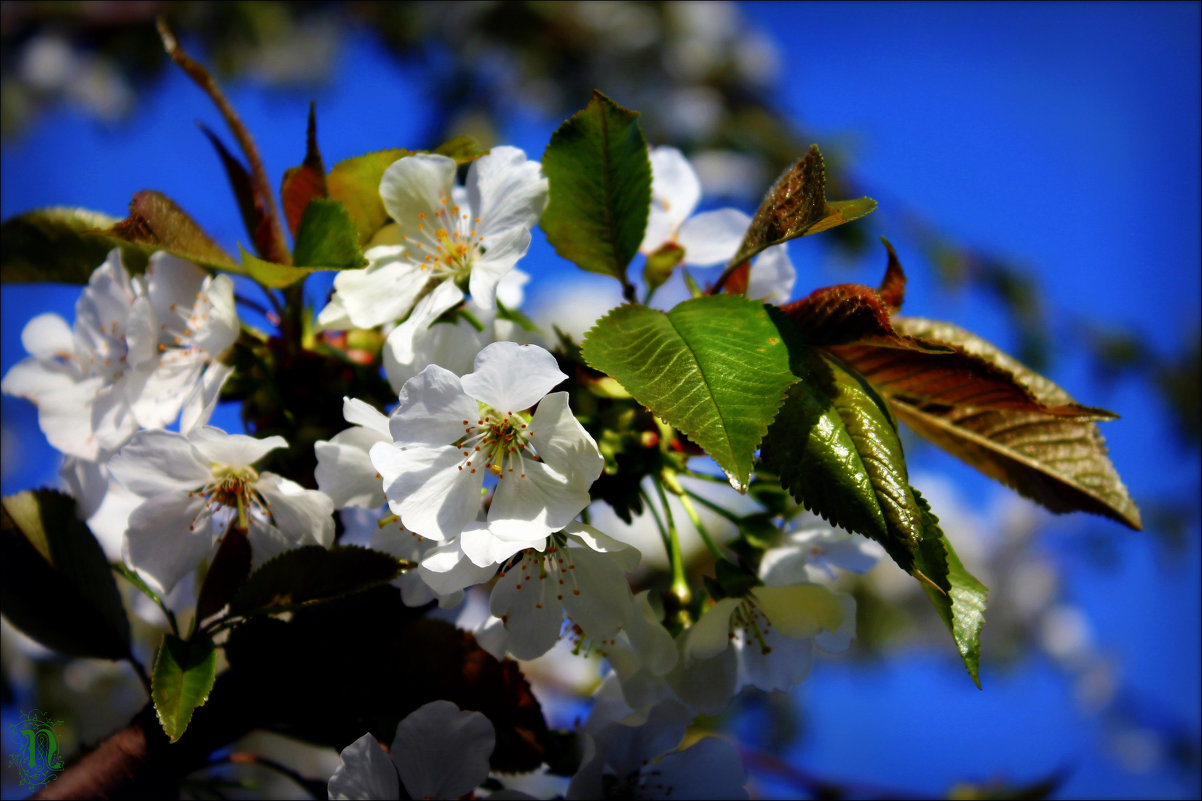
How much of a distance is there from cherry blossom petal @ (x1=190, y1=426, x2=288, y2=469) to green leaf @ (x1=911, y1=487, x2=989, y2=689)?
15.1 inches

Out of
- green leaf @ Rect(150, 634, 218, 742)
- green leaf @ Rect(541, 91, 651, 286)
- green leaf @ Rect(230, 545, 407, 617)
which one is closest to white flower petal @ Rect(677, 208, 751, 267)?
green leaf @ Rect(541, 91, 651, 286)

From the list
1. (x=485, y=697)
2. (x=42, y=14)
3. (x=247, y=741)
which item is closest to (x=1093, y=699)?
(x=247, y=741)

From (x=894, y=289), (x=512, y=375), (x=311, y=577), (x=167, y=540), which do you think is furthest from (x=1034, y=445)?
(x=167, y=540)

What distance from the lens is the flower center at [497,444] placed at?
0.46 meters

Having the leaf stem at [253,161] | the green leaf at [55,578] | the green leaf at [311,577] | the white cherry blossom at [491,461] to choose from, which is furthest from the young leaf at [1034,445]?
the green leaf at [55,578]

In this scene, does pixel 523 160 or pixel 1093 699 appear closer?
pixel 523 160

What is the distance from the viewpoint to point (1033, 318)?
252 centimetres

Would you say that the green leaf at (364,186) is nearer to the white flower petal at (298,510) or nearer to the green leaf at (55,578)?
the white flower petal at (298,510)

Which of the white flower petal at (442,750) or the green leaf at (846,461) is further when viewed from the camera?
the white flower petal at (442,750)

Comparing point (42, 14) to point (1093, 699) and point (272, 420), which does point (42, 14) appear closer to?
point (272, 420)

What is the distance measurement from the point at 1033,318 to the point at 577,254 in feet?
8.10

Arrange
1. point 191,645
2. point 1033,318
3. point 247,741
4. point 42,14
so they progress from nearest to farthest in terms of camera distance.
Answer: point 191,645, point 247,741, point 42,14, point 1033,318

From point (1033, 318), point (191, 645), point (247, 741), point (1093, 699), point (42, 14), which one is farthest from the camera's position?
point (1093, 699)

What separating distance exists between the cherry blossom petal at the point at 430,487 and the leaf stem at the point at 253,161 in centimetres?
24
